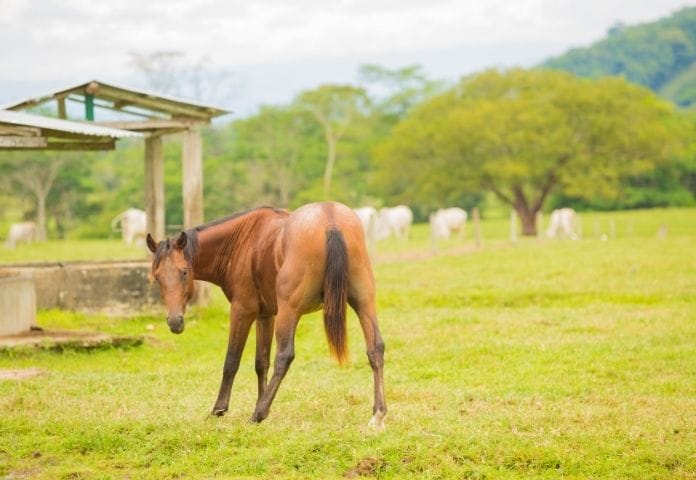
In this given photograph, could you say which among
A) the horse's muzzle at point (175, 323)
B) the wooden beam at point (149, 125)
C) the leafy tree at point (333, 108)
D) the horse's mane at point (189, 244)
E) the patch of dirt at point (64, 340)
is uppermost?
the leafy tree at point (333, 108)

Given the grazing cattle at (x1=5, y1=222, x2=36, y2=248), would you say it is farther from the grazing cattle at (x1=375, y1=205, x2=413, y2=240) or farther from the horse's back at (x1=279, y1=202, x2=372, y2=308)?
the horse's back at (x1=279, y1=202, x2=372, y2=308)

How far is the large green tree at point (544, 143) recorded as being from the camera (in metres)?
45.8

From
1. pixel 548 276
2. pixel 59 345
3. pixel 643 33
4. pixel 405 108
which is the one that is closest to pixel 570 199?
pixel 405 108

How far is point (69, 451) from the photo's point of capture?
7.43m

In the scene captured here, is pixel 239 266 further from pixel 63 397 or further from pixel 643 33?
pixel 643 33

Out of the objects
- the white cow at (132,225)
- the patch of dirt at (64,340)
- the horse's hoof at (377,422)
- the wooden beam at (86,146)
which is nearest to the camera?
the horse's hoof at (377,422)

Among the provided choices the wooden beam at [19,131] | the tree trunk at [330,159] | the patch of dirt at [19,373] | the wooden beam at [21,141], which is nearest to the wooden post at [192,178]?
the wooden beam at [21,141]

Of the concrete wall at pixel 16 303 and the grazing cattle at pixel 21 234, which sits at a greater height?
the grazing cattle at pixel 21 234

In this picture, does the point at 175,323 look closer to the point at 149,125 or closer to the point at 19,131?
the point at 19,131

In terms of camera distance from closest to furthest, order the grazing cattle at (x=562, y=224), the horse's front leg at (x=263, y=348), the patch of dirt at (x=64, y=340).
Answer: the horse's front leg at (x=263, y=348) < the patch of dirt at (x=64, y=340) < the grazing cattle at (x=562, y=224)

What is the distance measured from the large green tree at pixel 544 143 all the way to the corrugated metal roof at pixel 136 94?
97.8 ft

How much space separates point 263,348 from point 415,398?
1.67 meters

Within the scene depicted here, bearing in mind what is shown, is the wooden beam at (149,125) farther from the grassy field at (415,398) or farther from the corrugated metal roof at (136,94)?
the grassy field at (415,398)

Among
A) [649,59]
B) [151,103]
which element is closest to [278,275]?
[151,103]
